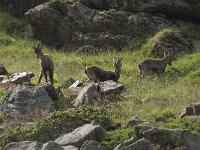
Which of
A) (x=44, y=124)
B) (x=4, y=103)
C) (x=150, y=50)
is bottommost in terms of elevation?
(x=150, y=50)

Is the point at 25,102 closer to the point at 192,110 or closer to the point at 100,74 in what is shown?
the point at 192,110

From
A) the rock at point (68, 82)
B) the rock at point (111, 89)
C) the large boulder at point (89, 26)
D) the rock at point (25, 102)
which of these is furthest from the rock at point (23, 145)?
the large boulder at point (89, 26)

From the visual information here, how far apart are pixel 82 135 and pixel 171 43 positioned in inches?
551

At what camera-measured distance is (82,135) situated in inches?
464

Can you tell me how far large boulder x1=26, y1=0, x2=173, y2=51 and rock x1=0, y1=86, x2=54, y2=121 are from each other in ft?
32.6

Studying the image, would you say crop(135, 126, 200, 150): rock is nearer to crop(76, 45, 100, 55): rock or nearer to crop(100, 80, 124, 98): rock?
crop(100, 80, 124, 98): rock

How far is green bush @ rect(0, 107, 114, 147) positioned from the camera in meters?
12.7

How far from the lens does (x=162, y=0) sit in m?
26.8

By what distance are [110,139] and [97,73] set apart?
9.69 m

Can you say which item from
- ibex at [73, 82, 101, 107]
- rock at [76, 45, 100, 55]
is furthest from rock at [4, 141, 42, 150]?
rock at [76, 45, 100, 55]

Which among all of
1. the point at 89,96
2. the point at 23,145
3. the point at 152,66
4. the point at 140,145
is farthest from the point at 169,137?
the point at 152,66

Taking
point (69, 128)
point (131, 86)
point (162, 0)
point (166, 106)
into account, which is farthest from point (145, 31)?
point (69, 128)

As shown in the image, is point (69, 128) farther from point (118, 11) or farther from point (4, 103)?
point (118, 11)

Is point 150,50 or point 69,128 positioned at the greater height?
point 69,128
